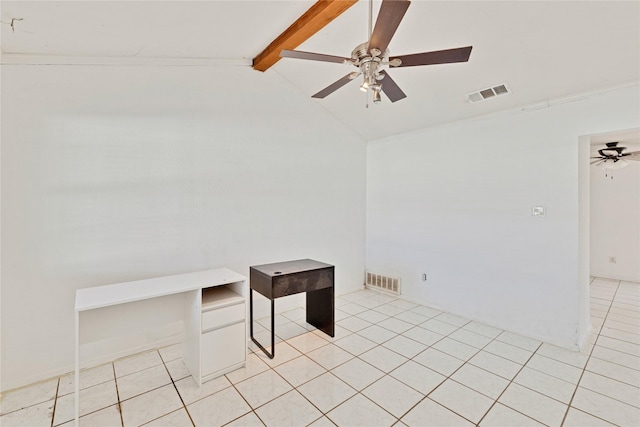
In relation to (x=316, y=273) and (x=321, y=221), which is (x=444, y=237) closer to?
(x=321, y=221)

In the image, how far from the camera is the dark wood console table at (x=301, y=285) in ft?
8.62

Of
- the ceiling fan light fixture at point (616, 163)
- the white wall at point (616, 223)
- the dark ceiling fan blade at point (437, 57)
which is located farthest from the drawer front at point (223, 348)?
the white wall at point (616, 223)

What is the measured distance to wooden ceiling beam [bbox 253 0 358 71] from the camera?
2.15m

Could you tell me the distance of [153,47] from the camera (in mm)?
2451

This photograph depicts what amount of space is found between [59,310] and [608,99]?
5.03m

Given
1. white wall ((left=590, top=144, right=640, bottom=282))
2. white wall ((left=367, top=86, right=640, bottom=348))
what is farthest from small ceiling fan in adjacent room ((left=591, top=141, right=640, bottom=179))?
white wall ((left=367, top=86, right=640, bottom=348))

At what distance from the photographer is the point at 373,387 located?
2197 mm

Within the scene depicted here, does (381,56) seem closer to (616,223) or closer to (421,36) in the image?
(421,36)

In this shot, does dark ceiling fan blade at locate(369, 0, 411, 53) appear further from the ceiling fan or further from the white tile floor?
the white tile floor

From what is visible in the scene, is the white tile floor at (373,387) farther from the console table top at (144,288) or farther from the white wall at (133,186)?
the console table top at (144,288)

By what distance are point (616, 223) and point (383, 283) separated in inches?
185

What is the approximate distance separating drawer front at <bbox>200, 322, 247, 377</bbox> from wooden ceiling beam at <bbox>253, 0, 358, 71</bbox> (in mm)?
2537

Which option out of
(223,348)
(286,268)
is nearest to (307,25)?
(286,268)

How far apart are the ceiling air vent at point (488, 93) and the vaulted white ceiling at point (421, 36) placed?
7 centimetres
